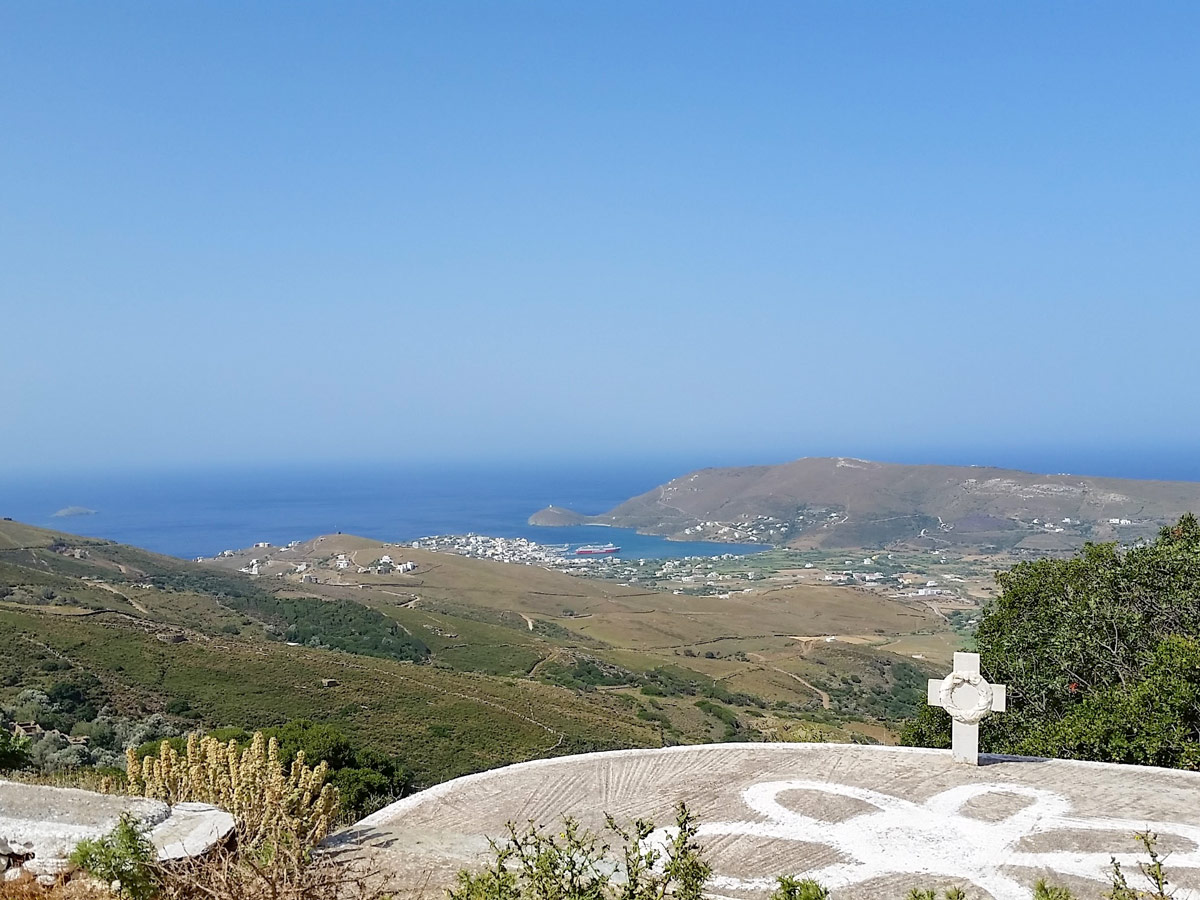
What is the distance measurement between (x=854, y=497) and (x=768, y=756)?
A: 7459 inches

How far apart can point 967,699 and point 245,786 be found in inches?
349

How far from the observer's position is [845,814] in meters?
10.4

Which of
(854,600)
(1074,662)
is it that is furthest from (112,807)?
(854,600)

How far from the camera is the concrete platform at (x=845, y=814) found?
8641 millimetres

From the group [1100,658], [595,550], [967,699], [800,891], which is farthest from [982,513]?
[800,891]

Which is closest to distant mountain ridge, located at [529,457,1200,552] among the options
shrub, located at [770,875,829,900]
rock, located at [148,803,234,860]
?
rock, located at [148,803,234,860]

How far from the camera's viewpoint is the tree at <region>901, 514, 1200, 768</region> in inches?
518

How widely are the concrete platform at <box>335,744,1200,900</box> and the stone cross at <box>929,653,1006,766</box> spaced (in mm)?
349

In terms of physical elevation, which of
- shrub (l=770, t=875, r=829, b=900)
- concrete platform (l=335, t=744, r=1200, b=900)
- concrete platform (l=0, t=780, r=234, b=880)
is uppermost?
shrub (l=770, t=875, r=829, b=900)

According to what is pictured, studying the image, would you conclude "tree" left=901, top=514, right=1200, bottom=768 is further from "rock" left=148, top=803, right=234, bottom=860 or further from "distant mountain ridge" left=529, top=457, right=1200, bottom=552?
"distant mountain ridge" left=529, top=457, right=1200, bottom=552

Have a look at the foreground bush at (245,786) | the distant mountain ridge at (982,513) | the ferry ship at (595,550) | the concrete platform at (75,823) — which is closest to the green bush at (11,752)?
the foreground bush at (245,786)

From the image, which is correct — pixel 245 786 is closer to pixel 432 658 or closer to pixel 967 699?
pixel 967 699

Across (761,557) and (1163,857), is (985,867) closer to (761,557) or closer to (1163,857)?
(1163,857)

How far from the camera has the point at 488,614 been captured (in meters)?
70.0
